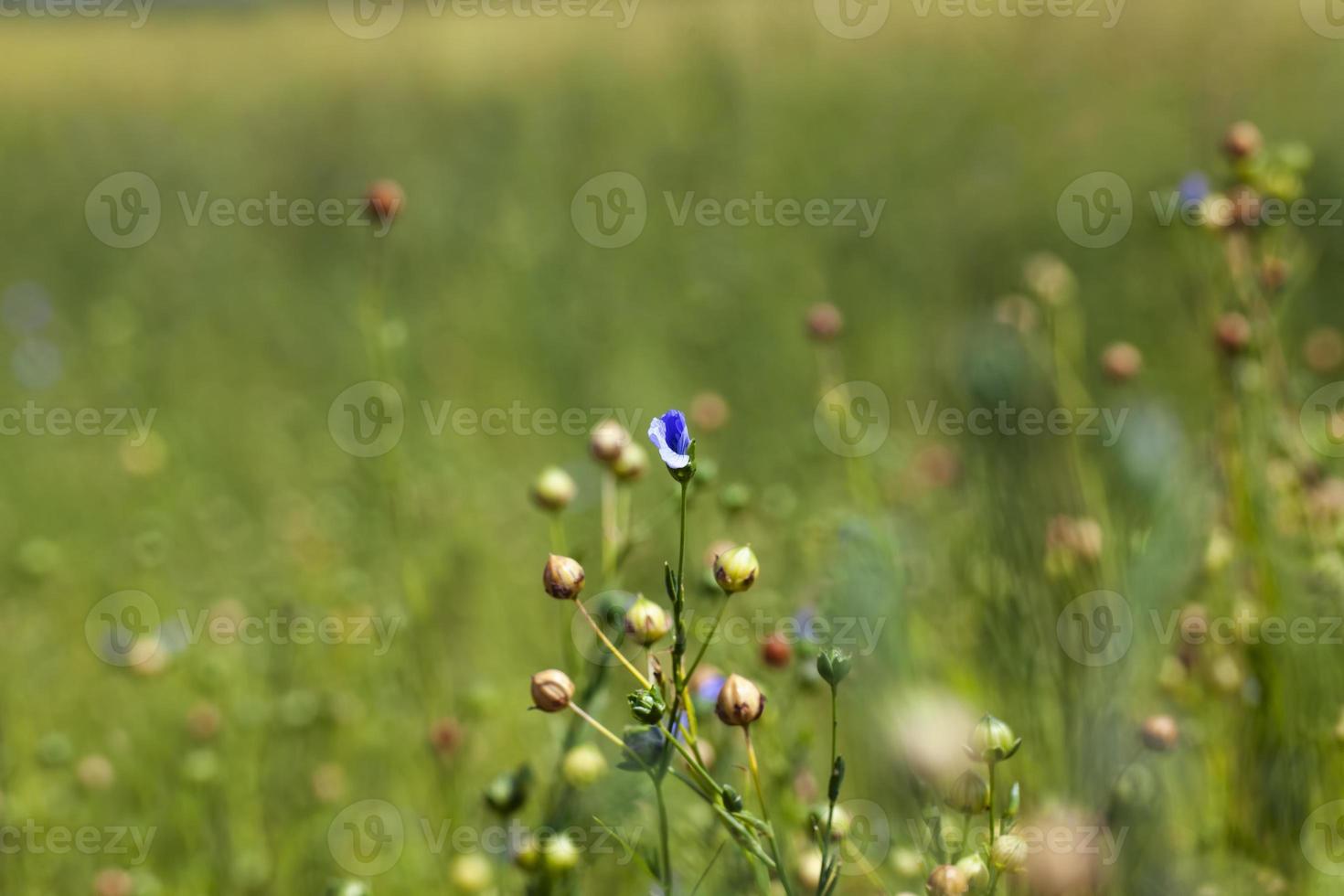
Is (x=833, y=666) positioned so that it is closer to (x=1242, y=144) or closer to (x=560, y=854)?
(x=560, y=854)

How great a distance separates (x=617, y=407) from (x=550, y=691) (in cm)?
208

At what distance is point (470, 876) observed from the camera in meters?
1.10

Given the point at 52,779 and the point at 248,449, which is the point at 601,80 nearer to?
the point at 248,449

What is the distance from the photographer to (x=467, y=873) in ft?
3.63

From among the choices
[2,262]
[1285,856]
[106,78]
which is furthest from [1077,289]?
[106,78]

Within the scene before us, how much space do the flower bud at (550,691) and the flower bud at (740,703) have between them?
0.40 ft

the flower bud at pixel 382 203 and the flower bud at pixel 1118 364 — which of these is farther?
the flower bud at pixel 1118 364

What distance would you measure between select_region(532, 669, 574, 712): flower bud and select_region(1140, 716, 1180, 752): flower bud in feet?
1.76

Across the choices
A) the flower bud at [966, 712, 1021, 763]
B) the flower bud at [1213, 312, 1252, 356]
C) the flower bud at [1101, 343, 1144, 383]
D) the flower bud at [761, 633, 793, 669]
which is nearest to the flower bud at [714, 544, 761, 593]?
the flower bud at [966, 712, 1021, 763]

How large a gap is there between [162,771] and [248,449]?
1.65 meters

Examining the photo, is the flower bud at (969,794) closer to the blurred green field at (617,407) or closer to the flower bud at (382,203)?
the blurred green field at (617,407)

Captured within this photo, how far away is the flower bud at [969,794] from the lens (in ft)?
2.53

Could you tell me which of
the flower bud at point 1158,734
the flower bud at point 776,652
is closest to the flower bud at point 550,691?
the flower bud at point 776,652

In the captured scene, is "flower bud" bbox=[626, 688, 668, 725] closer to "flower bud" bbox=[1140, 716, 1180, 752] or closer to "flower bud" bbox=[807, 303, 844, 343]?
"flower bud" bbox=[1140, 716, 1180, 752]
